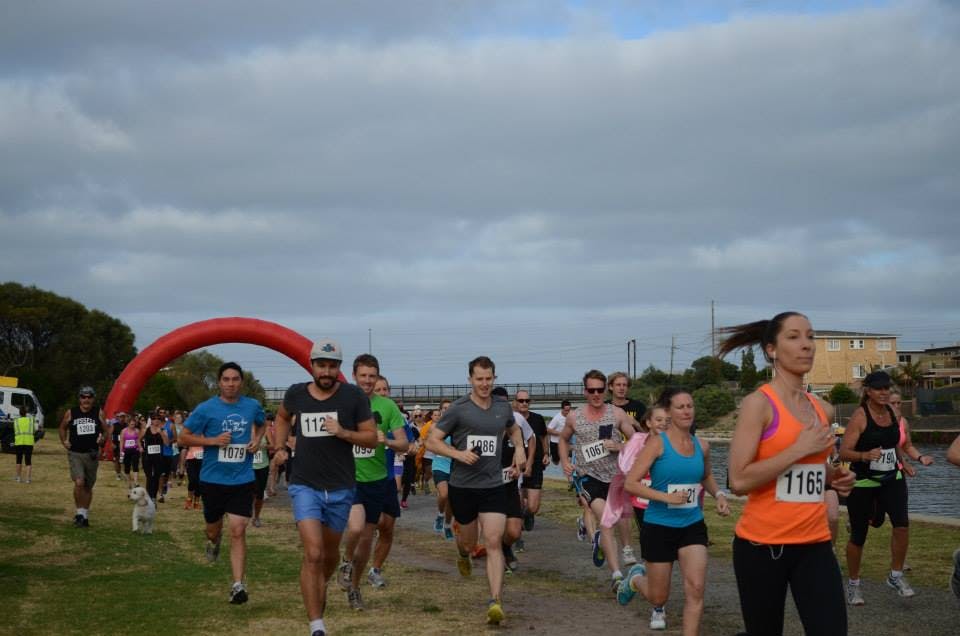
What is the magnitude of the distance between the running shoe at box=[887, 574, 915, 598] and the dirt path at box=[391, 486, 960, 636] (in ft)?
0.30

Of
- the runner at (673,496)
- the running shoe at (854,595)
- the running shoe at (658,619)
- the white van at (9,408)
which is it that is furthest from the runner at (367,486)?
the white van at (9,408)

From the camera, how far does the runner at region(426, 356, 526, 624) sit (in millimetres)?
9211

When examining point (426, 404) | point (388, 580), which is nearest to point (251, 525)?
point (388, 580)

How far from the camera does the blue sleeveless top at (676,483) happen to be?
768 cm

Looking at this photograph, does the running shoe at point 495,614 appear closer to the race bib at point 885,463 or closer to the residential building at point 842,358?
the race bib at point 885,463

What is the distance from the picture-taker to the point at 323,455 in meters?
8.15

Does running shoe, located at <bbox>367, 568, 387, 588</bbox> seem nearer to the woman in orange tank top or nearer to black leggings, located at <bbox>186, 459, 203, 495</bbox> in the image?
the woman in orange tank top

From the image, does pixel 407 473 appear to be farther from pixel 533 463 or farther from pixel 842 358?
pixel 842 358

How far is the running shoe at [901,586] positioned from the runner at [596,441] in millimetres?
2778

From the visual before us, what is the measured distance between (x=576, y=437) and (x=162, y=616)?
14.9 ft

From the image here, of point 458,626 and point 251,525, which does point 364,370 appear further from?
point 251,525

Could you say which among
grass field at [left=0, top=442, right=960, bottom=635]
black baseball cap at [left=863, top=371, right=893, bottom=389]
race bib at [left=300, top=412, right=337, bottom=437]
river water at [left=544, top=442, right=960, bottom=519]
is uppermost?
black baseball cap at [left=863, top=371, right=893, bottom=389]

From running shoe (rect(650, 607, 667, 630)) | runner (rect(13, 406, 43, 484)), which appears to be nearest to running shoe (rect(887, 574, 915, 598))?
Result: running shoe (rect(650, 607, 667, 630))

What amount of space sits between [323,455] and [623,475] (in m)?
3.01
